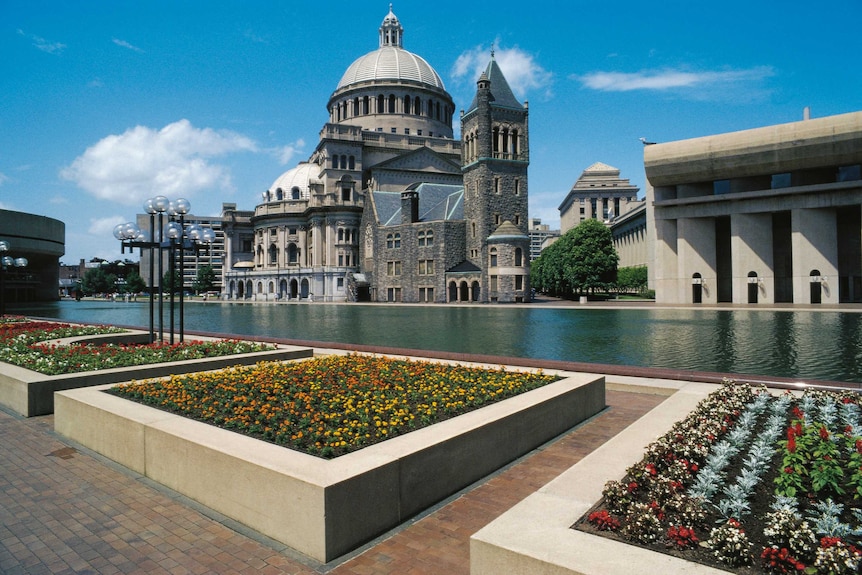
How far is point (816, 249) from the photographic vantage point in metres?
47.9

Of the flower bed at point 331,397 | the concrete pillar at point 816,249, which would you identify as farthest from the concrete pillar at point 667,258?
the flower bed at point 331,397

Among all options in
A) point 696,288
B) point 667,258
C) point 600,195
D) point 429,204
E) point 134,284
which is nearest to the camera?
point 696,288

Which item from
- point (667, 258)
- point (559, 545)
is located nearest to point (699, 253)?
point (667, 258)

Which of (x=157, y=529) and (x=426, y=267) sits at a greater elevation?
(x=426, y=267)

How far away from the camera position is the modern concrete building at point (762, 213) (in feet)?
150

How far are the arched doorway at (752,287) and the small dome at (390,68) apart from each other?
225ft

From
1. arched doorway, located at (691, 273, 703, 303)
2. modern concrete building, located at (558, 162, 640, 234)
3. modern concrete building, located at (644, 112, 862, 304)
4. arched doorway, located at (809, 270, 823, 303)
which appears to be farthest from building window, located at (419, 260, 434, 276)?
modern concrete building, located at (558, 162, 640, 234)

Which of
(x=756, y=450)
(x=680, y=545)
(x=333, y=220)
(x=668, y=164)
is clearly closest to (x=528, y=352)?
(x=756, y=450)

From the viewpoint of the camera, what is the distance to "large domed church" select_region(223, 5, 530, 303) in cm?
6519

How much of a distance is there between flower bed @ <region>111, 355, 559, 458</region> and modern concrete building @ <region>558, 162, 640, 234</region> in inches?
5687

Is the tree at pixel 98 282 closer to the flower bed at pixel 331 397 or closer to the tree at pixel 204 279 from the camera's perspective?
the tree at pixel 204 279

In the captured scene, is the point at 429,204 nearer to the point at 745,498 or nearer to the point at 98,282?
the point at 745,498

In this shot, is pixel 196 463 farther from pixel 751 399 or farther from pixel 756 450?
pixel 751 399

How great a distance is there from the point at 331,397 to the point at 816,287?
55.4 meters
